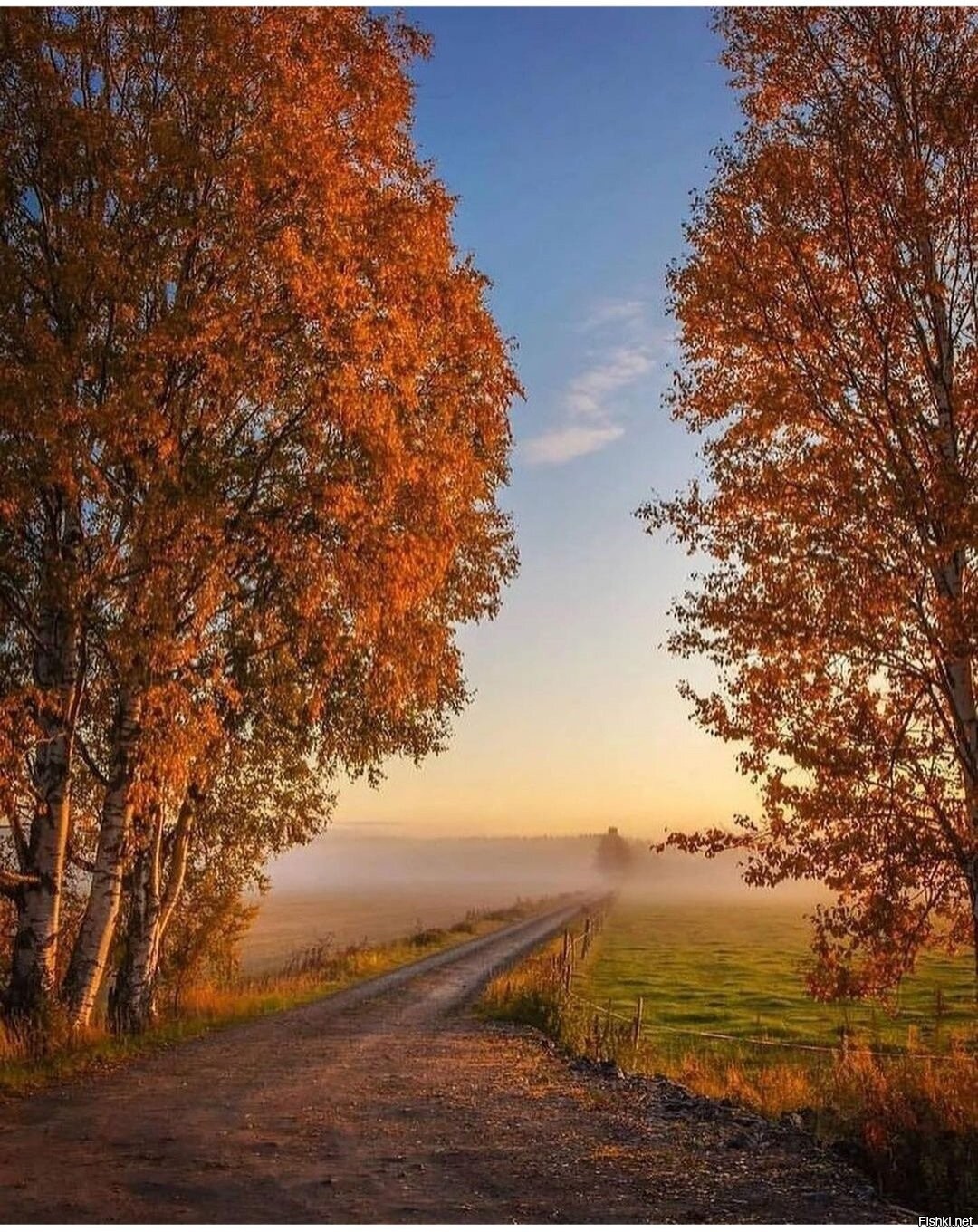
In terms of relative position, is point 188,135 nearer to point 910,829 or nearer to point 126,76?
point 126,76

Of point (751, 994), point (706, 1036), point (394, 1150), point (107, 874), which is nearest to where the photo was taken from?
point (394, 1150)

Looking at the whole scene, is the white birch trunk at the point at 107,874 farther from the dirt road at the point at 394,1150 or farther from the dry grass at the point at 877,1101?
the dry grass at the point at 877,1101

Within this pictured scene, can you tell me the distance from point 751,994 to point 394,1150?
41073mm

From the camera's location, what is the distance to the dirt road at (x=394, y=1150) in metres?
8.34

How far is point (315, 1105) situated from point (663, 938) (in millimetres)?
71150

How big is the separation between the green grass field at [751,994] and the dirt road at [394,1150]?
11.7 ft

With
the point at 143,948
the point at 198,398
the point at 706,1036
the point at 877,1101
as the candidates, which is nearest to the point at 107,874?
the point at 143,948

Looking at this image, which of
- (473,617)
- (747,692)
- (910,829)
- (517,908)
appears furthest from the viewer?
(517,908)

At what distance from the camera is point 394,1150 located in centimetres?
1035

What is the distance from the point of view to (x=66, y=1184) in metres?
8.73

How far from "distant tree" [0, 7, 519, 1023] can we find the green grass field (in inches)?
383

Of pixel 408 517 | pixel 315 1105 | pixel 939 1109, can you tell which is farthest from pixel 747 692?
pixel 315 1105

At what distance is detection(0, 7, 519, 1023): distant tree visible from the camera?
48.7 ft

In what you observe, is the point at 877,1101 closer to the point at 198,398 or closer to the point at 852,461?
the point at 852,461
